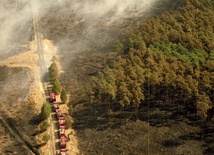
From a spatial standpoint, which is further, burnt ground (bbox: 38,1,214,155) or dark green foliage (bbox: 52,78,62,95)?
dark green foliage (bbox: 52,78,62,95)

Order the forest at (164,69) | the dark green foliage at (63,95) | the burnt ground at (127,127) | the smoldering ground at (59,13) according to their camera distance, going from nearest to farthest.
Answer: the burnt ground at (127,127), the forest at (164,69), the dark green foliage at (63,95), the smoldering ground at (59,13)

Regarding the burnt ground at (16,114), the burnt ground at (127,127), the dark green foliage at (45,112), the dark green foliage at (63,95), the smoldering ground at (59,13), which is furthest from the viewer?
the smoldering ground at (59,13)

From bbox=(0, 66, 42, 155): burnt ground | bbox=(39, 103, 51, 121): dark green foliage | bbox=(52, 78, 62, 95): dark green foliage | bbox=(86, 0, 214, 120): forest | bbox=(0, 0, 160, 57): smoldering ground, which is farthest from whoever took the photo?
bbox=(0, 0, 160, 57): smoldering ground

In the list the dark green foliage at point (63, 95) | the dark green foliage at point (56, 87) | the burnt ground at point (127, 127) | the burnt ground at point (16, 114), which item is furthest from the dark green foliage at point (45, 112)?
the dark green foliage at point (56, 87)

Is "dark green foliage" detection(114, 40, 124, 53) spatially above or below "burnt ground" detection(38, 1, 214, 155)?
above

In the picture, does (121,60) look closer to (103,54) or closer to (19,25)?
(103,54)

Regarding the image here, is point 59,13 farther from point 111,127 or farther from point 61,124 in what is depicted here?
point 111,127

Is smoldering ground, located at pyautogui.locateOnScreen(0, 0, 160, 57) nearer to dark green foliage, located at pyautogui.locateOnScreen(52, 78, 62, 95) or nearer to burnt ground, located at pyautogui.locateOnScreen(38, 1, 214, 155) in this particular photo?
burnt ground, located at pyautogui.locateOnScreen(38, 1, 214, 155)

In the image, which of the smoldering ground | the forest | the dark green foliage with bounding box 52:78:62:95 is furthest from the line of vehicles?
the smoldering ground

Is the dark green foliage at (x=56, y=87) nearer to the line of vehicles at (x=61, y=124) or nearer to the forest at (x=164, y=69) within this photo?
the line of vehicles at (x=61, y=124)
